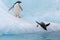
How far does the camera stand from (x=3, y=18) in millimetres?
1642

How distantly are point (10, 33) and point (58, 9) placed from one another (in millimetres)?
477

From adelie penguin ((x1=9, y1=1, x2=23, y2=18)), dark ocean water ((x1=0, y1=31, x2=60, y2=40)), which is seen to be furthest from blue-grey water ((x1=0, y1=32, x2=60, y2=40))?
adelie penguin ((x1=9, y1=1, x2=23, y2=18))

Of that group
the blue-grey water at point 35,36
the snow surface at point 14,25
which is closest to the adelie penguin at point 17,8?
the snow surface at point 14,25

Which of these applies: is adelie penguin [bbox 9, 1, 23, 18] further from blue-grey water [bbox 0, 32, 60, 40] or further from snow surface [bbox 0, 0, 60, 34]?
blue-grey water [bbox 0, 32, 60, 40]

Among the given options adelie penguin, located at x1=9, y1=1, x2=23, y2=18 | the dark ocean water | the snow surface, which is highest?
adelie penguin, located at x1=9, y1=1, x2=23, y2=18

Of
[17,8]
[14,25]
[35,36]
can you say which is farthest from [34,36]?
[17,8]

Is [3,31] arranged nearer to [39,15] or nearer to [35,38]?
[35,38]

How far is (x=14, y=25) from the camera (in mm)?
1627

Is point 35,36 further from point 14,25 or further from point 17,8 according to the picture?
point 17,8

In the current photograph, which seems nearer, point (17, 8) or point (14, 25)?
point (14, 25)

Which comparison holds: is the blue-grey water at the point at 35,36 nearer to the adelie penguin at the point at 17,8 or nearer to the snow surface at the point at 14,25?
the snow surface at the point at 14,25

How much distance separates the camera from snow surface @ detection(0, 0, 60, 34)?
5.28 feet

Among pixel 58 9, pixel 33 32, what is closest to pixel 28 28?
pixel 33 32

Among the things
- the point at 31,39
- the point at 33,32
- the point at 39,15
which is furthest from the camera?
the point at 39,15
